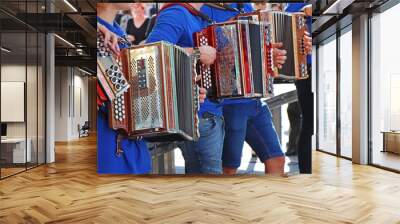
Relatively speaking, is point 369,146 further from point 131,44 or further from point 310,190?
point 131,44

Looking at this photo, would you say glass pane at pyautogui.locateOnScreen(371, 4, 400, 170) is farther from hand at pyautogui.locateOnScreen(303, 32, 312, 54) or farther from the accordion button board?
the accordion button board

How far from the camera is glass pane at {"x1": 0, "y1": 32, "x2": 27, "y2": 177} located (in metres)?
6.20

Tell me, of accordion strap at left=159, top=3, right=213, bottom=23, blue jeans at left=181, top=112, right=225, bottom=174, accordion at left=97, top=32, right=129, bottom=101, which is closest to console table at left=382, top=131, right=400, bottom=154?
blue jeans at left=181, top=112, right=225, bottom=174

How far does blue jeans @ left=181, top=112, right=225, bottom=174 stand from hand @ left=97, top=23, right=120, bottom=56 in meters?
1.62

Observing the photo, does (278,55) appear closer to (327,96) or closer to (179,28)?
(179,28)

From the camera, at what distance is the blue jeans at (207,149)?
230 inches

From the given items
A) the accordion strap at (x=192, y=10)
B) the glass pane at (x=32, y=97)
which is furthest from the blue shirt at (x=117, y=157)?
the glass pane at (x=32, y=97)

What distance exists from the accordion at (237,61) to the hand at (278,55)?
0.48ft

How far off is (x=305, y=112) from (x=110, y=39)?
316 cm

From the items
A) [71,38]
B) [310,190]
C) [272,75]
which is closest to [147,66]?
[272,75]

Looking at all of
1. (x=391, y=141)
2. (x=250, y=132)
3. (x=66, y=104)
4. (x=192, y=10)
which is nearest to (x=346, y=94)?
(x=391, y=141)

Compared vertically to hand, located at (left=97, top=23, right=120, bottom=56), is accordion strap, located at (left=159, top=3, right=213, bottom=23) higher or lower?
higher

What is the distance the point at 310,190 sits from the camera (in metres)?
5.03

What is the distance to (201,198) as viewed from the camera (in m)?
4.57
